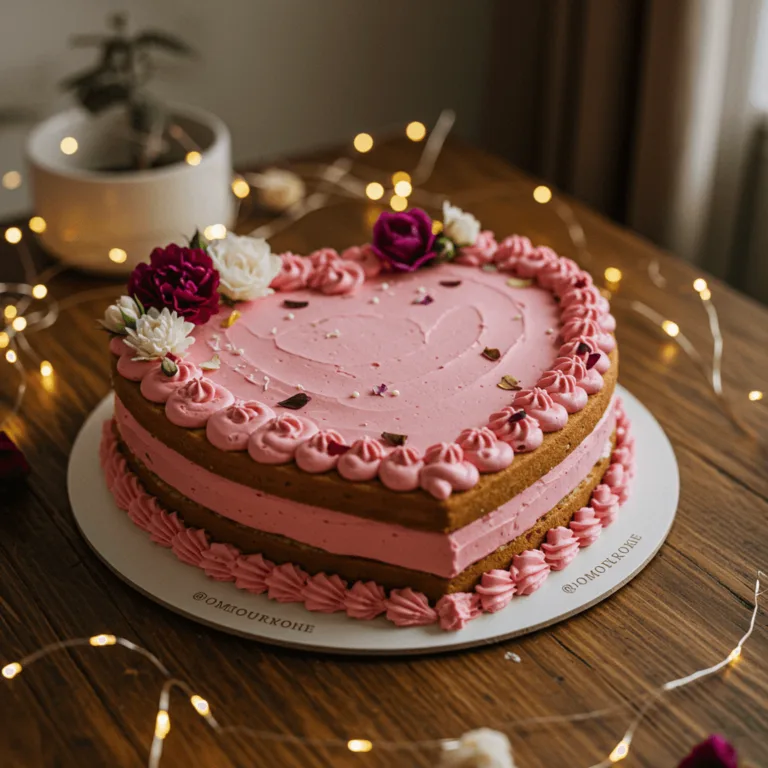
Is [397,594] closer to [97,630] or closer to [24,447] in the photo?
[97,630]

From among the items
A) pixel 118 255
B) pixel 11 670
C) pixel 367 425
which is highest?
pixel 367 425

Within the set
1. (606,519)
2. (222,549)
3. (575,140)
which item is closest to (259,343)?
(222,549)

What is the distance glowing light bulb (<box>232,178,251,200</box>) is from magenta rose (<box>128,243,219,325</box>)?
91 centimetres

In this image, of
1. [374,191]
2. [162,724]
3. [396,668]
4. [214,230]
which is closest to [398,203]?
[374,191]

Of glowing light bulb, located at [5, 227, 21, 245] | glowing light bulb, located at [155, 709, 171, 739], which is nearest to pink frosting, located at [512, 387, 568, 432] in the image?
glowing light bulb, located at [155, 709, 171, 739]

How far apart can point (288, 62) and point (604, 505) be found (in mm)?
1714

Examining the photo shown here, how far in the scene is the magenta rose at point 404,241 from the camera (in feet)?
5.76

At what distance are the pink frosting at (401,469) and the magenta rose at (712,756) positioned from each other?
0.43 m

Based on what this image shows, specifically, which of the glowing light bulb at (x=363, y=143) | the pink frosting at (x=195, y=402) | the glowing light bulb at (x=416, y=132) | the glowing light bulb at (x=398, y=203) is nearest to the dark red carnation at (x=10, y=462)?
the pink frosting at (x=195, y=402)

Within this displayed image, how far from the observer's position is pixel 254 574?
1.42 m

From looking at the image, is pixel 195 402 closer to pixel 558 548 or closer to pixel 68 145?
pixel 558 548

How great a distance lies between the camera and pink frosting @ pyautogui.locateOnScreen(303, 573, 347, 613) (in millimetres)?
1386

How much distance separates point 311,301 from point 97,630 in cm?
60

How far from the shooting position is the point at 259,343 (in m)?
1.59
